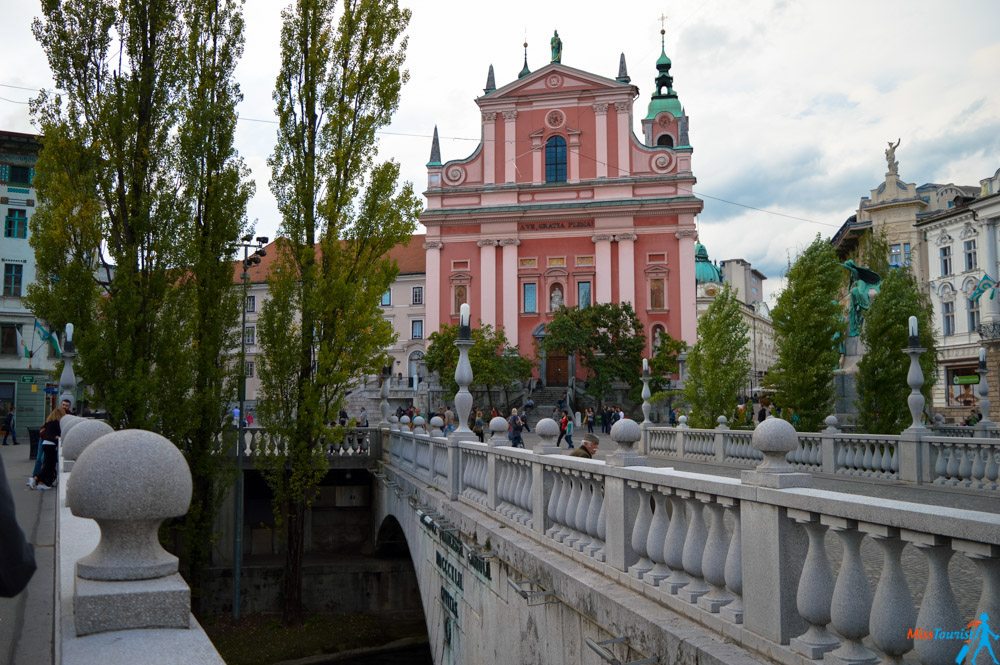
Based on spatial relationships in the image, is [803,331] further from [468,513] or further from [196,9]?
[196,9]

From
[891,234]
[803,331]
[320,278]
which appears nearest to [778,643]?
[320,278]

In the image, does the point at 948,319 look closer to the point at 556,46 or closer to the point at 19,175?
the point at 556,46

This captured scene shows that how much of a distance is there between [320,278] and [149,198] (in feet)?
12.5

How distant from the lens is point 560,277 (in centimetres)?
5250

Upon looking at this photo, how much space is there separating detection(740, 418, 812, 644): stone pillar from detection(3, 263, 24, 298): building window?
4916 centimetres

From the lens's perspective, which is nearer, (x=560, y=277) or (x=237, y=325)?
(x=237, y=325)

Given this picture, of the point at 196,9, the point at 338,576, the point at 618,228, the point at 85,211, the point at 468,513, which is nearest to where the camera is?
the point at 468,513

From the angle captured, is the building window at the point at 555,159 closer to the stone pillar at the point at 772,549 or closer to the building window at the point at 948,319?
the building window at the point at 948,319

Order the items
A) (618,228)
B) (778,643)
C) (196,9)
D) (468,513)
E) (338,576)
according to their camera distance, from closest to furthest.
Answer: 1. (778,643)
2. (468,513)
3. (196,9)
4. (338,576)
5. (618,228)

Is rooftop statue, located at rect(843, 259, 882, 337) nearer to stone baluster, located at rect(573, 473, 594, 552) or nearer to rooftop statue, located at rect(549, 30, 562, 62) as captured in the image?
stone baluster, located at rect(573, 473, 594, 552)

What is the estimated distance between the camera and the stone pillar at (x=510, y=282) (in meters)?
52.3

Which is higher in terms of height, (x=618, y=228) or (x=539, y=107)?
(x=539, y=107)

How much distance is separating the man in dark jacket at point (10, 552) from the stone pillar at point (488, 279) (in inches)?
1970

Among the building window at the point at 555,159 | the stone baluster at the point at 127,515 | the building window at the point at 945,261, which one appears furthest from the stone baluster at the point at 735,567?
the building window at the point at 945,261
